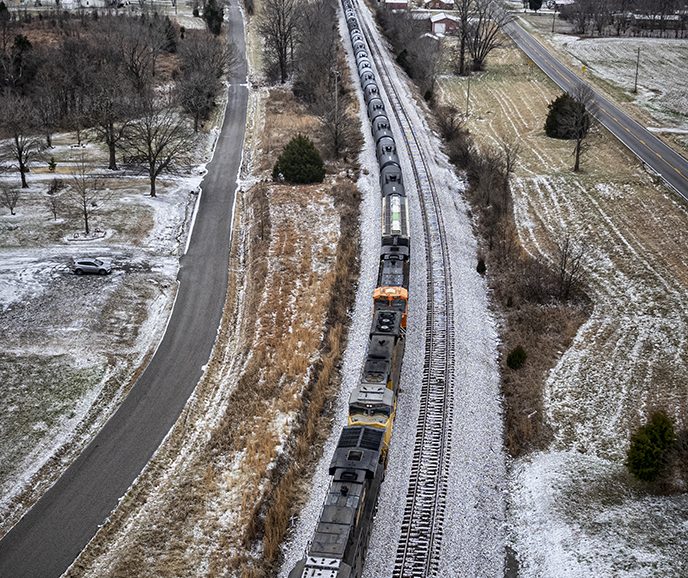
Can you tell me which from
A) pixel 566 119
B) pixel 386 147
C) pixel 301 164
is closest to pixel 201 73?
pixel 301 164

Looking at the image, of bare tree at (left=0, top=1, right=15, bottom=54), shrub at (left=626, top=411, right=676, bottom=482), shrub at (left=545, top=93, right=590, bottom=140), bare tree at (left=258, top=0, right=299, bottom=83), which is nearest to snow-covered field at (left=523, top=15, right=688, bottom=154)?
shrub at (left=545, top=93, right=590, bottom=140)

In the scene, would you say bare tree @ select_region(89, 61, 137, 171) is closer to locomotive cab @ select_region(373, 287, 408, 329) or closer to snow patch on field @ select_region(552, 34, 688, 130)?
locomotive cab @ select_region(373, 287, 408, 329)

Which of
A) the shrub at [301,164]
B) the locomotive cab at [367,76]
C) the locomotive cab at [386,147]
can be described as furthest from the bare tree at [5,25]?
the locomotive cab at [386,147]

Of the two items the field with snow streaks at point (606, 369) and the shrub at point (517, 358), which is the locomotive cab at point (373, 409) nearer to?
the field with snow streaks at point (606, 369)

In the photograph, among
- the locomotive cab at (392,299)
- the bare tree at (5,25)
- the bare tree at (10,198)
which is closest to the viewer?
the locomotive cab at (392,299)

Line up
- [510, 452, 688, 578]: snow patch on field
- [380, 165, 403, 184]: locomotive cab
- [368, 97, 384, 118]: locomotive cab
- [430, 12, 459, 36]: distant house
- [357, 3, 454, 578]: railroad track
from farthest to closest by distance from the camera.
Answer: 1. [430, 12, 459, 36]: distant house
2. [368, 97, 384, 118]: locomotive cab
3. [380, 165, 403, 184]: locomotive cab
4. [357, 3, 454, 578]: railroad track
5. [510, 452, 688, 578]: snow patch on field

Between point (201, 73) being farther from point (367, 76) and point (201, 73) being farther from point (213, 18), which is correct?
point (213, 18)
